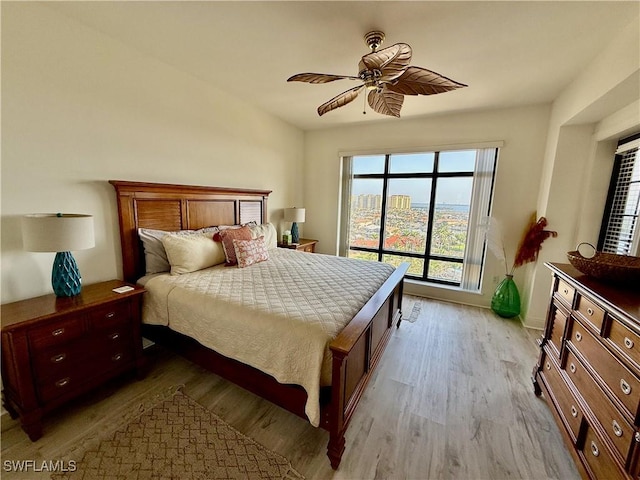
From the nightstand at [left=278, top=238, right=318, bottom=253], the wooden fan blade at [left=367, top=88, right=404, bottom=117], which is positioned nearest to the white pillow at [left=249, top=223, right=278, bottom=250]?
the nightstand at [left=278, top=238, right=318, bottom=253]

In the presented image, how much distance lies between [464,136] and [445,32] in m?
1.96

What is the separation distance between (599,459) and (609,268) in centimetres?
96

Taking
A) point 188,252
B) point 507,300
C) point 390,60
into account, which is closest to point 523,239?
point 507,300

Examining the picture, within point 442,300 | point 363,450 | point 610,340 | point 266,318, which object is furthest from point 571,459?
point 442,300

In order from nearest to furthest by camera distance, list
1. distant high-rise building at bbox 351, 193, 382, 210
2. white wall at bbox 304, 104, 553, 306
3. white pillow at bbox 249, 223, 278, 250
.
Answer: white pillow at bbox 249, 223, 278, 250 → white wall at bbox 304, 104, 553, 306 → distant high-rise building at bbox 351, 193, 382, 210

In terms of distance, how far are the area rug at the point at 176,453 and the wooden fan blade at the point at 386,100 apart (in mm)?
2542

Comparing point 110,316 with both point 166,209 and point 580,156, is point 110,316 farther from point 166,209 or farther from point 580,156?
point 580,156

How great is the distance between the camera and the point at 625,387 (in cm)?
111

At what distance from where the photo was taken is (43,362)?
153cm

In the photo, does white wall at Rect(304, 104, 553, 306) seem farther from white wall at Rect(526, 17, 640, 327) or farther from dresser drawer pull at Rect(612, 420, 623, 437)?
dresser drawer pull at Rect(612, 420, 623, 437)

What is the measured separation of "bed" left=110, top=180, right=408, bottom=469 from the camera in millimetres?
1394

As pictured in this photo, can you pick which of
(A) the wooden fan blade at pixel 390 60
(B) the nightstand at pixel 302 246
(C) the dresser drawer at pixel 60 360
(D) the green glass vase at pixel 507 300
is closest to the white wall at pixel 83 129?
(C) the dresser drawer at pixel 60 360

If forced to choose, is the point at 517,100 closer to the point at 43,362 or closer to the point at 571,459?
the point at 571,459

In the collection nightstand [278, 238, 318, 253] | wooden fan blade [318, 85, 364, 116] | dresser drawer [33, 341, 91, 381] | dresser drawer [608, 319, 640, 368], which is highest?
wooden fan blade [318, 85, 364, 116]
